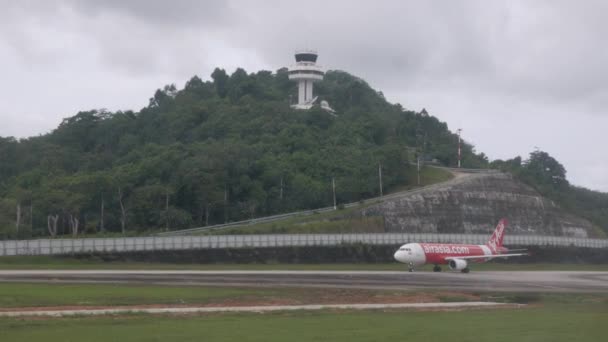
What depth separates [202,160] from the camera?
109188mm

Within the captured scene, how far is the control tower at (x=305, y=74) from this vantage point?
175 metres

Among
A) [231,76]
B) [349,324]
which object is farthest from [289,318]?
[231,76]

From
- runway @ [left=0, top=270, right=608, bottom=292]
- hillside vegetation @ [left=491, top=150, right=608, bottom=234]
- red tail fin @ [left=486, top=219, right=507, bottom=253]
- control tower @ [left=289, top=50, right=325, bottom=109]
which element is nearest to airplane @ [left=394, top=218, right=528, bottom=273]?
red tail fin @ [left=486, top=219, right=507, bottom=253]

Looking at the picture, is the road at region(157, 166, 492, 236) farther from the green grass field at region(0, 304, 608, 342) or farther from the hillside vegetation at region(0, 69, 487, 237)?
the green grass field at region(0, 304, 608, 342)

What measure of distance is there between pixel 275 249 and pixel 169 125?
2791 inches

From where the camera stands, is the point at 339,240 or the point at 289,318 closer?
A: the point at 289,318

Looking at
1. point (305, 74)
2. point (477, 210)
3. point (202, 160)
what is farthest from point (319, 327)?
point (305, 74)

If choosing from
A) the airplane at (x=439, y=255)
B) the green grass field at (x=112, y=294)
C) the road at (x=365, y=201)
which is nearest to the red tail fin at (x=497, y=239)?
the airplane at (x=439, y=255)

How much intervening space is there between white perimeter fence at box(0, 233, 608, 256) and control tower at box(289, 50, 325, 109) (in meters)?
83.1

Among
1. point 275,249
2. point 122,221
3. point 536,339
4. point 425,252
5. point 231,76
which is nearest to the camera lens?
point 536,339

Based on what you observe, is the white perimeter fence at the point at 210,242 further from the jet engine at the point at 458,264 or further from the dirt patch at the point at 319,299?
the dirt patch at the point at 319,299

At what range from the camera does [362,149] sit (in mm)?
136750

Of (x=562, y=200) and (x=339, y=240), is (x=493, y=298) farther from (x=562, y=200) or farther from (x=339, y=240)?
(x=562, y=200)

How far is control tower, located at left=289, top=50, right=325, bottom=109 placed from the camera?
175000mm
